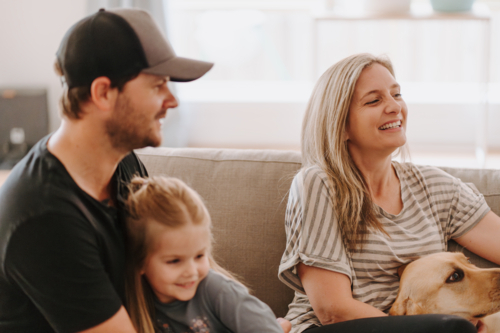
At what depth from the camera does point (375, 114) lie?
4.66 ft

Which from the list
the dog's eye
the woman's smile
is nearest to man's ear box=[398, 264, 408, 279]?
the dog's eye

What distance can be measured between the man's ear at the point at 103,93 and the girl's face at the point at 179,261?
0.27 m

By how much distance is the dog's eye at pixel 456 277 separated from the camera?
127 cm

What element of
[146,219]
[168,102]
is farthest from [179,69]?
[146,219]

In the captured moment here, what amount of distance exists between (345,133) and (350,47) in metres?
2.69

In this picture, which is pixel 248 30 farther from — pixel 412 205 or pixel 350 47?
pixel 412 205

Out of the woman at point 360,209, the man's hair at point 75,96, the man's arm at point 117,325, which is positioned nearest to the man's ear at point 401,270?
the woman at point 360,209

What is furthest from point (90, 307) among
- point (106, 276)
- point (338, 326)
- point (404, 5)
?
point (404, 5)

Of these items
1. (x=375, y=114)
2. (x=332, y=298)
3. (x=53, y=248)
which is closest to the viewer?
(x=53, y=248)

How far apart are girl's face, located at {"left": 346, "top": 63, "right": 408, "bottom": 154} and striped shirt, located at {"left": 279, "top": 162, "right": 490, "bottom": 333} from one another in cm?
17

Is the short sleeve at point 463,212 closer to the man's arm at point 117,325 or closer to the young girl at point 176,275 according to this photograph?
the young girl at point 176,275

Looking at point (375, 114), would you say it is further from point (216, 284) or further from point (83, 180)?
point (83, 180)

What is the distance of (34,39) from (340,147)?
3298mm

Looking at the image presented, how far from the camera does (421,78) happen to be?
3.97 metres
